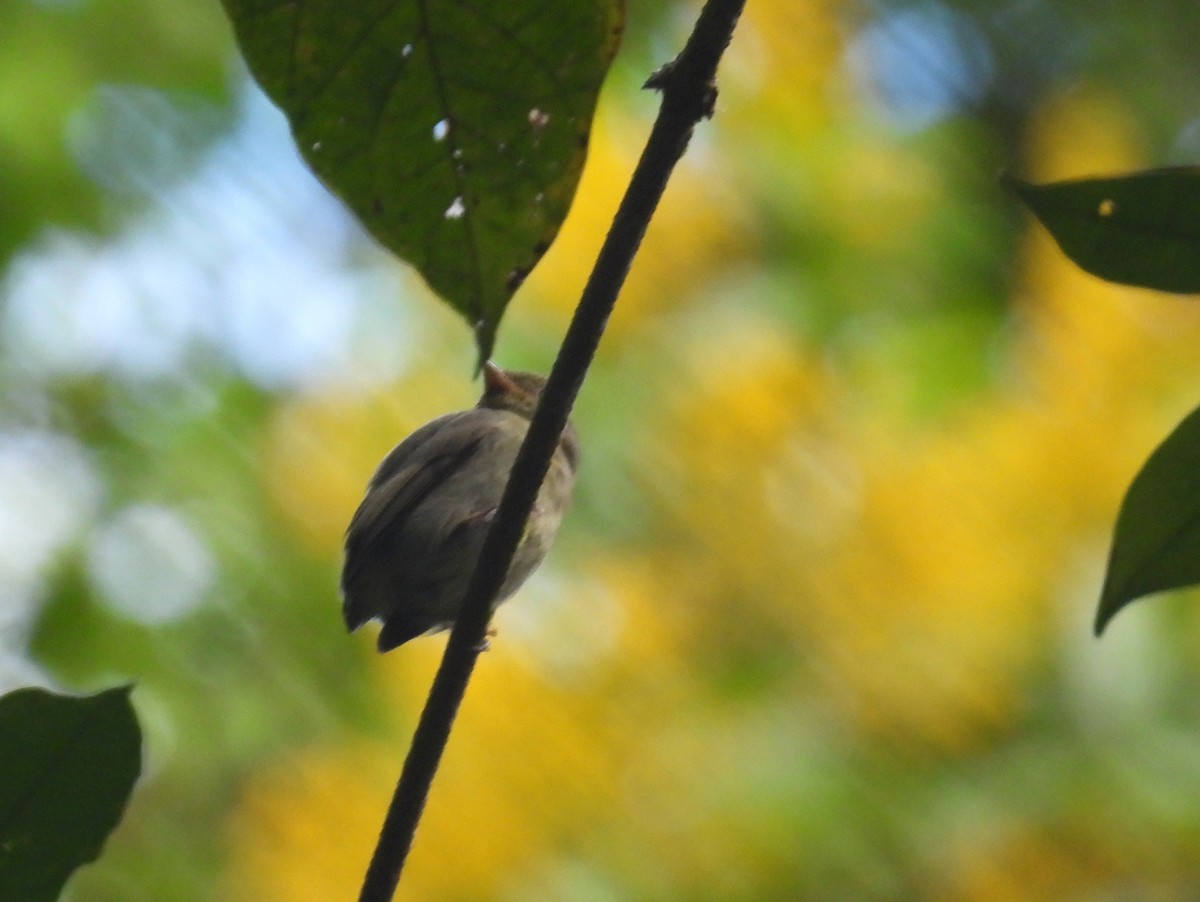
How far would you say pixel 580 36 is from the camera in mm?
836

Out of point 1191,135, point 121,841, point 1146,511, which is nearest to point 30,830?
point 1146,511

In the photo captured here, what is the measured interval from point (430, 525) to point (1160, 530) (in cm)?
170

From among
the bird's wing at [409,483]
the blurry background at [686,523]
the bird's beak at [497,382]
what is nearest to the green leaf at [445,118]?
the bird's wing at [409,483]

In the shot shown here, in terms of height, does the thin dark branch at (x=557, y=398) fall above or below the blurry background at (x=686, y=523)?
below

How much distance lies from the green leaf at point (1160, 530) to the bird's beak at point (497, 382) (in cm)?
196

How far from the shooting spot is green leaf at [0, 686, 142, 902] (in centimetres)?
84

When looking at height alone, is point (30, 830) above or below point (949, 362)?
below

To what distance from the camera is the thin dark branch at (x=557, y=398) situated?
30.9 inches

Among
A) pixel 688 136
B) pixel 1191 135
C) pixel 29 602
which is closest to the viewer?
pixel 688 136

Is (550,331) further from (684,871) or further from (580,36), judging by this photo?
(580,36)

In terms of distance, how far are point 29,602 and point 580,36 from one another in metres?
3.66

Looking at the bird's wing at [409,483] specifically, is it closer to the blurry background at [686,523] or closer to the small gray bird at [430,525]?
the small gray bird at [430,525]

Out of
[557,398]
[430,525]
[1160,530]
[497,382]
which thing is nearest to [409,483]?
[430,525]

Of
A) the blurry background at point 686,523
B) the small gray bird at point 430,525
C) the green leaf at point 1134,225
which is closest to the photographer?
the green leaf at point 1134,225
